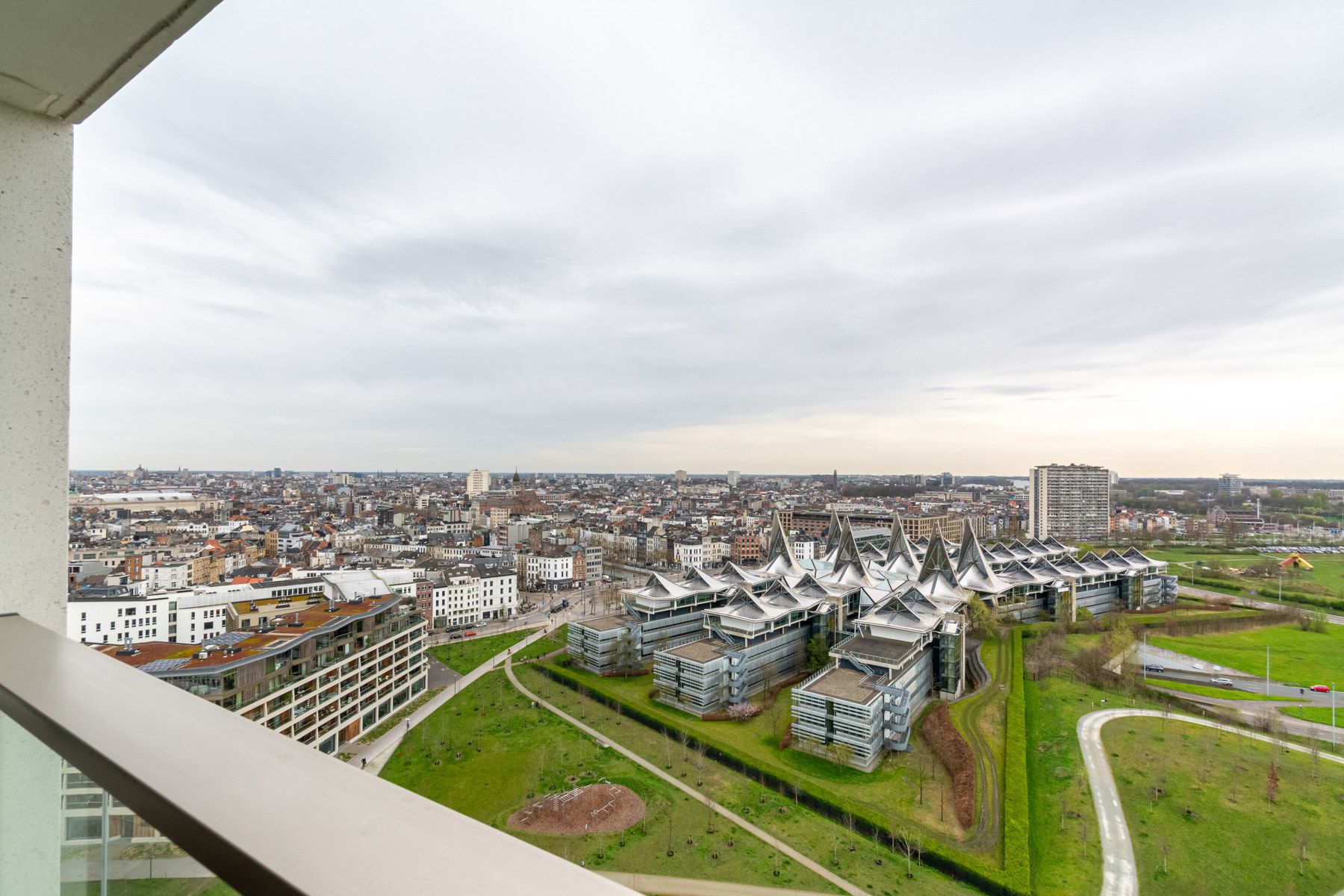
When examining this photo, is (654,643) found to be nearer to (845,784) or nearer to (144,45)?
(845,784)

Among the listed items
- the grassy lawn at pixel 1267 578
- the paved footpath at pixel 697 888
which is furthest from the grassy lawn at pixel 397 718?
the grassy lawn at pixel 1267 578

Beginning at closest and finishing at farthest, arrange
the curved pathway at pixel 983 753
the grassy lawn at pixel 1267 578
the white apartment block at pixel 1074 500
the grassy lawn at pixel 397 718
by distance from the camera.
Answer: the curved pathway at pixel 983 753 → the grassy lawn at pixel 397 718 → the grassy lawn at pixel 1267 578 → the white apartment block at pixel 1074 500

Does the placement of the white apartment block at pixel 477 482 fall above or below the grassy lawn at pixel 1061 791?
above

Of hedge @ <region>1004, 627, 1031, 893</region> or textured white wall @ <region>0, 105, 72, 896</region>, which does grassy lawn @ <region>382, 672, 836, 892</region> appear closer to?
hedge @ <region>1004, 627, 1031, 893</region>

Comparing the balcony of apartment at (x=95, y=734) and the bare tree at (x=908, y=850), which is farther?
the bare tree at (x=908, y=850)

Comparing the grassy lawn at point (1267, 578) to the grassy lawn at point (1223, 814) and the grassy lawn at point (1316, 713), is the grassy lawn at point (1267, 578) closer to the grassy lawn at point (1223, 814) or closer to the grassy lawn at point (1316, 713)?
the grassy lawn at point (1316, 713)

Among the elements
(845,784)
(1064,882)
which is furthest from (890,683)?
(1064,882)
